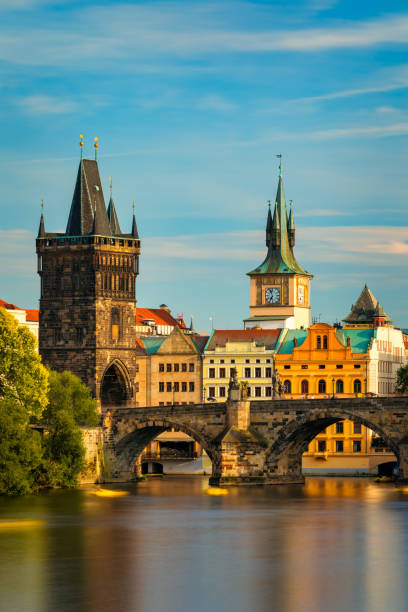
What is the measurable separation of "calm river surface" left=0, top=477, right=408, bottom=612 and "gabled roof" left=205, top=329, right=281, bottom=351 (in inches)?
1368

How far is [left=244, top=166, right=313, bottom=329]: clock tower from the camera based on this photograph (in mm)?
166375

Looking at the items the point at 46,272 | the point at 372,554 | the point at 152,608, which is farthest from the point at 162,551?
the point at 46,272

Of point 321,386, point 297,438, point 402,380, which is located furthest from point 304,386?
point 297,438

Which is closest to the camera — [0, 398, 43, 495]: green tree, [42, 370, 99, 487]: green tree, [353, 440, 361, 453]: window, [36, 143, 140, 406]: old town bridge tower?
[0, 398, 43, 495]: green tree

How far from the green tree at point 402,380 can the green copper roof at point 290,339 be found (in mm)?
9151

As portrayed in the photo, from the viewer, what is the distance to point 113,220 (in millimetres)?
154875

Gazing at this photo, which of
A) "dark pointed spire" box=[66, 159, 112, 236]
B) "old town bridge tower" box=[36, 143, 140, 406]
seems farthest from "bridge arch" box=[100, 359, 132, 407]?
"dark pointed spire" box=[66, 159, 112, 236]

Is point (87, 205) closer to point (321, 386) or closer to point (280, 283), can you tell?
point (280, 283)

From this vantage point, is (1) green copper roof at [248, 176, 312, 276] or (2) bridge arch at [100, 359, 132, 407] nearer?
(2) bridge arch at [100, 359, 132, 407]

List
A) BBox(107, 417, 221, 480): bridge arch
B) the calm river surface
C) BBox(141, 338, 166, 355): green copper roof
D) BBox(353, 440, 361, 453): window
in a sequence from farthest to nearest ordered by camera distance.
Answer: BBox(141, 338, 166, 355): green copper roof, BBox(353, 440, 361, 453): window, BBox(107, 417, 221, 480): bridge arch, the calm river surface

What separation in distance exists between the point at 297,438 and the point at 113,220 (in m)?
34.6

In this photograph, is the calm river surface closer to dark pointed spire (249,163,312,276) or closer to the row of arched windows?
the row of arched windows

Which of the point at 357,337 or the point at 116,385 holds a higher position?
the point at 357,337

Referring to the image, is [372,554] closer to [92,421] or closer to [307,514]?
[307,514]
